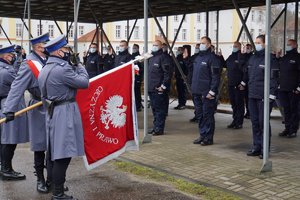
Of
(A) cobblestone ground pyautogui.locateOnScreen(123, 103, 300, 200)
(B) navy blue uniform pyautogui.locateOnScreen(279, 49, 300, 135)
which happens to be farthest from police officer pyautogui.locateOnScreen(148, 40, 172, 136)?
(B) navy blue uniform pyautogui.locateOnScreen(279, 49, 300, 135)

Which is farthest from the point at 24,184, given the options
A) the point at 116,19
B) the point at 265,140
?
the point at 116,19

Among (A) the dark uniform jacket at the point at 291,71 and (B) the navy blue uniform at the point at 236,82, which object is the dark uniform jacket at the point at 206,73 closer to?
(A) the dark uniform jacket at the point at 291,71

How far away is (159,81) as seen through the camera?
9438mm

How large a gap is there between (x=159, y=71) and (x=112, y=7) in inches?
214

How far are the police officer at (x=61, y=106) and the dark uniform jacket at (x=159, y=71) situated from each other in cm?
430

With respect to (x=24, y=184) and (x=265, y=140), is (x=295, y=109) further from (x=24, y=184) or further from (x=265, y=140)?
(x=24, y=184)

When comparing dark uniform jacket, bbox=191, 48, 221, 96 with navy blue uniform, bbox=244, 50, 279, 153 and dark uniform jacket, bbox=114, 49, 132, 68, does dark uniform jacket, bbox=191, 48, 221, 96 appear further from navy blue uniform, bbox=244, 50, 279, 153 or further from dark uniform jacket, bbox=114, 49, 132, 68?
dark uniform jacket, bbox=114, 49, 132, 68

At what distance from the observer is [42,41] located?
568cm

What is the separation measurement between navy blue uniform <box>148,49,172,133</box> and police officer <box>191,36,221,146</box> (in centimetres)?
90

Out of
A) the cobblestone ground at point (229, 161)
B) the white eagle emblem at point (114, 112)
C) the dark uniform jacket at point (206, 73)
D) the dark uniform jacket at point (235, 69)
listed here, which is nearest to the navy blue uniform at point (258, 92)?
the cobblestone ground at point (229, 161)

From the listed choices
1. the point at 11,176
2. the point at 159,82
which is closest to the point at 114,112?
the point at 11,176

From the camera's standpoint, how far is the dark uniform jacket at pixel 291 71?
924 cm

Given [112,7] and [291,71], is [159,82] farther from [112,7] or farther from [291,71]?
[112,7]

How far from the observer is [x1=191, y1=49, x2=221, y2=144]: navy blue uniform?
8.19m
